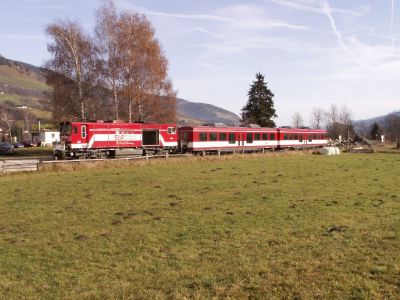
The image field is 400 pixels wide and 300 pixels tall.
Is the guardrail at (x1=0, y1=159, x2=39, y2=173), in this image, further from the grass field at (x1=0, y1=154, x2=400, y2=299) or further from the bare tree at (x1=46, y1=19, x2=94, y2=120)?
the bare tree at (x1=46, y1=19, x2=94, y2=120)

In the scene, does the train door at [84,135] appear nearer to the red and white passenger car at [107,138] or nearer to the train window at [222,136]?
the red and white passenger car at [107,138]

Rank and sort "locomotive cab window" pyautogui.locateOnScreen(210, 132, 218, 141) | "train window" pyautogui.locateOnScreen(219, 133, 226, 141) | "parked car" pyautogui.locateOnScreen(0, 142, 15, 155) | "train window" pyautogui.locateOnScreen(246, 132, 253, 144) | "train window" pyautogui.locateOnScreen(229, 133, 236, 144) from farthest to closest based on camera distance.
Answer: "train window" pyautogui.locateOnScreen(246, 132, 253, 144), "train window" pyautogui.locateOnScreen(229, 133, 236, 144), "parked car" pyautogui.locateOnScreen(0, 142, 15, 155), "train window" pyautogui.locateOnScreen(219, 133, 226, 141), "locomotive cab window" pyautogui.locateOnScreen(210, 132, 218, 141)

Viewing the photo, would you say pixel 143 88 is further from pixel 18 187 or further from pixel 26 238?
pixel 26 238

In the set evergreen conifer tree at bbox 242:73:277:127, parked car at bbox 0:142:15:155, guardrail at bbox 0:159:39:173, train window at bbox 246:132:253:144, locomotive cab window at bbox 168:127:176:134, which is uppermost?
evergreen conifer tree at bbox 242:73:277:127

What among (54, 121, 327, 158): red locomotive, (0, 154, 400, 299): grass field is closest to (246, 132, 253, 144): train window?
(54, 121, 327, 158): red locomotive

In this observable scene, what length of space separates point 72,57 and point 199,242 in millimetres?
35410

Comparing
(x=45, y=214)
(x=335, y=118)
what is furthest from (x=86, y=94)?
(x=335, y=118)

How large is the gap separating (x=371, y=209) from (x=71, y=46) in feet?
114

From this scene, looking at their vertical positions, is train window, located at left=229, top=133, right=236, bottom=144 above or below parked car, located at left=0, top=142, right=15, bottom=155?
above

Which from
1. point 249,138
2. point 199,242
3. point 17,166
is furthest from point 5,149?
point 199,242

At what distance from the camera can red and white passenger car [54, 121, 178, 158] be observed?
106 ft

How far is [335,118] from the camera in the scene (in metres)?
127

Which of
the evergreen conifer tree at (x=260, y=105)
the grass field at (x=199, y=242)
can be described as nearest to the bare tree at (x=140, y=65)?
the grass field at (x=199, y=242)

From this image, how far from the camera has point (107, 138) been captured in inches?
1341
